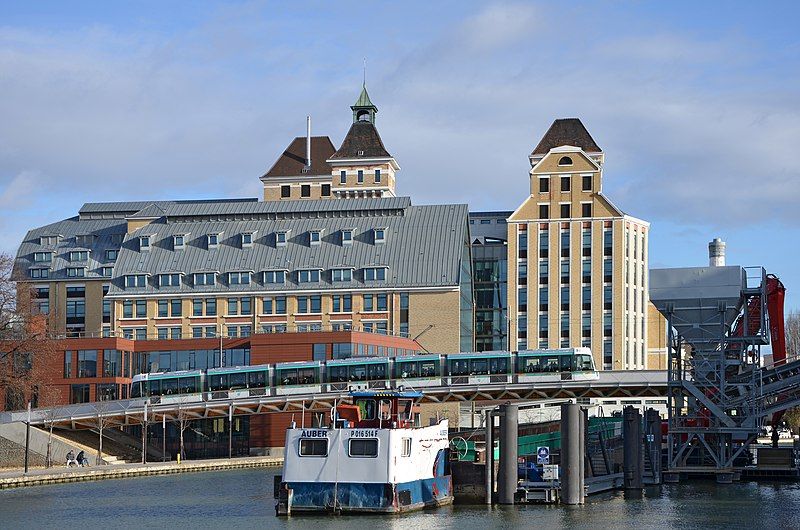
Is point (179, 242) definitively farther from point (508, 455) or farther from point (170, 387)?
point (508, 455)

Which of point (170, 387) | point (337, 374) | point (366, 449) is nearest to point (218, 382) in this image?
point (170, 387)

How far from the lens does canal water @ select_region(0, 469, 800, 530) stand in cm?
6981

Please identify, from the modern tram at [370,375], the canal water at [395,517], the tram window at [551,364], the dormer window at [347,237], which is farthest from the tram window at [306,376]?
the dormer window at [347,237]

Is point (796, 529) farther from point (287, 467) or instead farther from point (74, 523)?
point (74, 523)

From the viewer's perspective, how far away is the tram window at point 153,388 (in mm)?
136000

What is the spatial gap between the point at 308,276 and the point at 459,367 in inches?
1811

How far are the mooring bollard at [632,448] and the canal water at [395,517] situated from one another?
112 cm

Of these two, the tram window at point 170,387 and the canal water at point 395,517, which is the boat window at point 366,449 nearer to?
the canal water at point 395,517

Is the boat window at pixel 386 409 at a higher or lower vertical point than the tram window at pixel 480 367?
lower

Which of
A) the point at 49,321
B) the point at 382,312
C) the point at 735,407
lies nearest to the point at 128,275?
the point at 49,321

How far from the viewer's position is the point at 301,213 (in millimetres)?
181500

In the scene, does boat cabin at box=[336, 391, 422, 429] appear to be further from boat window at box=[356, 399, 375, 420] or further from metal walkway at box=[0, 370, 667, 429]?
metal walkway at box=[0, 370, 667, 429]

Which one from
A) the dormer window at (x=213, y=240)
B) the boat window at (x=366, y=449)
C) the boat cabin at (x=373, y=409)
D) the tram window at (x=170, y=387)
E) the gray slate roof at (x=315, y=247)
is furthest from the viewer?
the dormer window at (x=213, y=240)

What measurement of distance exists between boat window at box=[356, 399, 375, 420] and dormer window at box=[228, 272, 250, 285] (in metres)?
100
